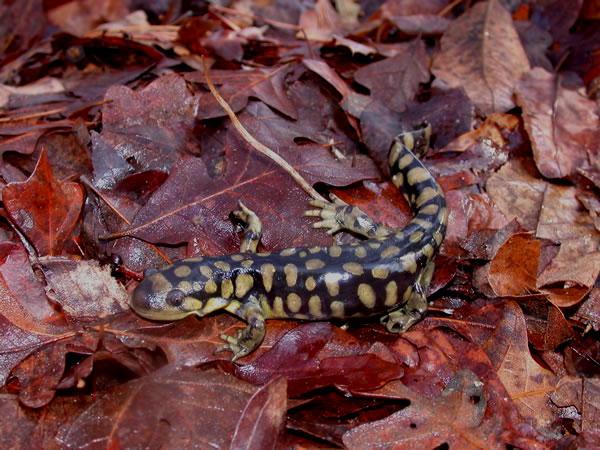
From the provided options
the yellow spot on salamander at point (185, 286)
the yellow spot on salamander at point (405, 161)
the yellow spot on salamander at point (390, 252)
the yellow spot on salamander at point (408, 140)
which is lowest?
the yellow spot on salamander at point (390, 252)

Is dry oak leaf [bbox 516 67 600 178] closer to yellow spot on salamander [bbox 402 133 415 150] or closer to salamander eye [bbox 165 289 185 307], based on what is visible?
yellow spot on salamander [bbox 402 133 415 150]

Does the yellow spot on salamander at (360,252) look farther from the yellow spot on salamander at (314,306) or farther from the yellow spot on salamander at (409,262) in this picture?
the yellow spot on salamander at (314,306)

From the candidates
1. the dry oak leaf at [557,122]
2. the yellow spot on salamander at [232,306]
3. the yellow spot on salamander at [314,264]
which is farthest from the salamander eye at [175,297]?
the dry oak leaf at [557,122]

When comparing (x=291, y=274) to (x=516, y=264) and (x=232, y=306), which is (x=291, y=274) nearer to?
(x=232, y=306)

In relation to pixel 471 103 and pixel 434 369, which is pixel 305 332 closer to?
pixel 434 369

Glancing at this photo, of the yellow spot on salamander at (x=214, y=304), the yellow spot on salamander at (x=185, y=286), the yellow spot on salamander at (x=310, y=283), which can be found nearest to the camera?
the yellow spot on salamander at (x=185, y=286)

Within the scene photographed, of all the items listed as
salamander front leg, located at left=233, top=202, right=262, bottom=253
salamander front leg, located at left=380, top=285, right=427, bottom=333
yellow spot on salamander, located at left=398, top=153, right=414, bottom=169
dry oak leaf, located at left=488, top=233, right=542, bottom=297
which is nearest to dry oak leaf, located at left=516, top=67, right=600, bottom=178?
dry oak leaf, located at left=488, top=233, right=542, bottom=297

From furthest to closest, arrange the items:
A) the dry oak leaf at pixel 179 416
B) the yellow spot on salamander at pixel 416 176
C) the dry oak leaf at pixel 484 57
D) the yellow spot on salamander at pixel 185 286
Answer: the dry oak leaf at pixel 484 57 → the yellow spot on salamander at pixel 416 176 → the yellow spot on salamander at pixel 185 286 → the dry oak leaf at pixel 179 416
